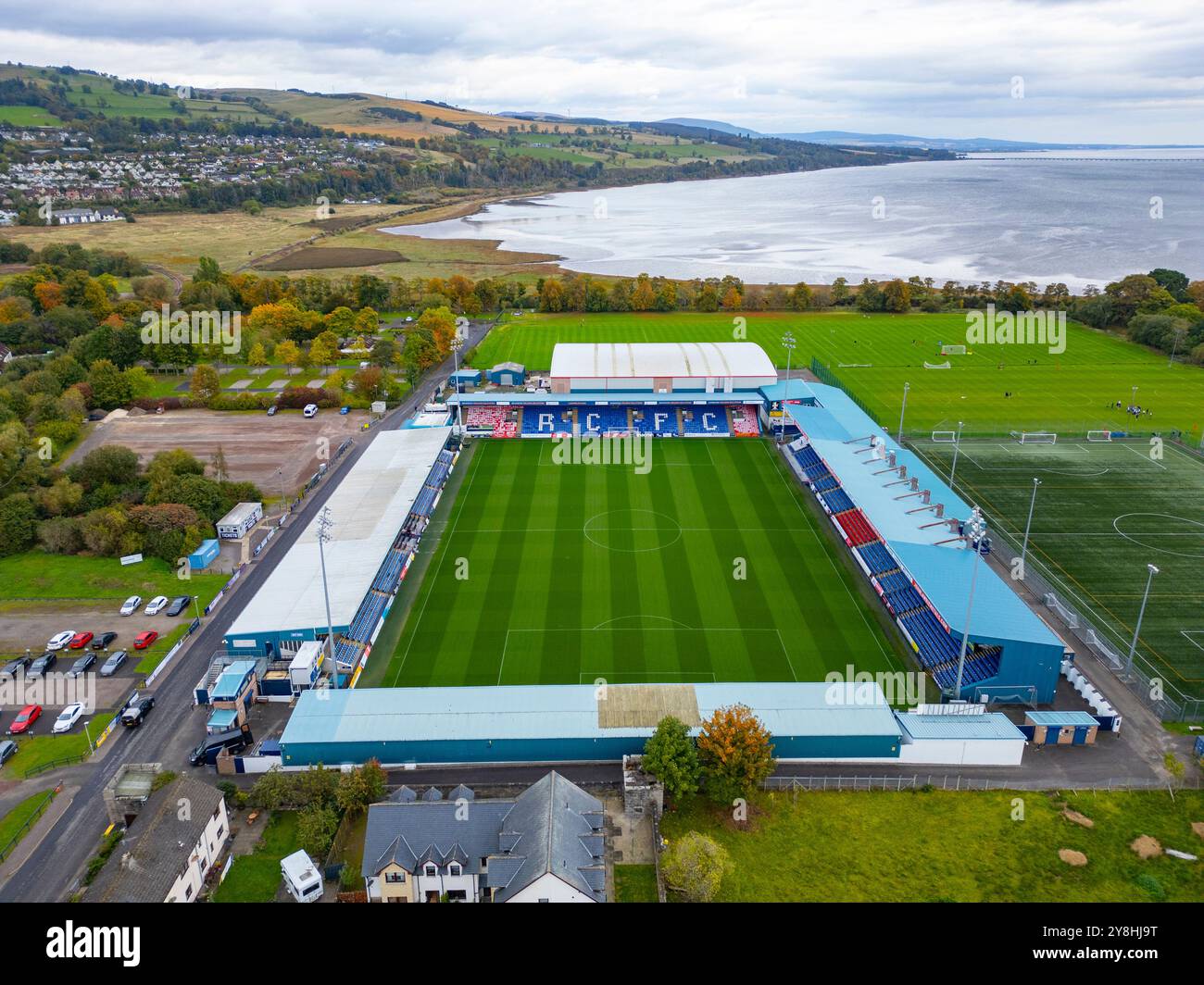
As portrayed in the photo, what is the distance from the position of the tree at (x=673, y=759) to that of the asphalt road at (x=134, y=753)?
18103mm

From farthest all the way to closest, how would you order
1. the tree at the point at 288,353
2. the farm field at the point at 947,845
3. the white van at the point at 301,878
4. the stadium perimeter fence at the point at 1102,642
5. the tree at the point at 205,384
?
1. the tree at the point at 288,353
2. the tree at the point at 205,384
3. the stadium perimeter fence at the point at 1102,642
4. the farm field at the point at 947,845
5. the white van at the point at 301,878

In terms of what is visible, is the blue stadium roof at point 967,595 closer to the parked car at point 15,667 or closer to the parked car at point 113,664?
the parked car at point 113,664

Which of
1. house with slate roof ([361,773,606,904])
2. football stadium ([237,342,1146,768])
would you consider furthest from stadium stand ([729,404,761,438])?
house with slate roof ([361,773,606,904])

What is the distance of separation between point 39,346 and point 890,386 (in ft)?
281

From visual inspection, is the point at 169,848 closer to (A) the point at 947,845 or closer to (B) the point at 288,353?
(A) the point at 947,845

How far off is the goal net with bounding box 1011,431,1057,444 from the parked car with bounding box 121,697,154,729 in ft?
201

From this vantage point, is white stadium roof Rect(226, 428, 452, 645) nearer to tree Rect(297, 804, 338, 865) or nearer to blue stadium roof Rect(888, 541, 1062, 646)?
tree Rect(297, 804, 338, 865)

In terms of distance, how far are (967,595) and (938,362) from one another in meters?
55.0

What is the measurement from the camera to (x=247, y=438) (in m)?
65.7

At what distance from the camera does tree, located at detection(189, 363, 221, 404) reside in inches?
2832

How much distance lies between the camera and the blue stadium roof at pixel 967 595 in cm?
3441

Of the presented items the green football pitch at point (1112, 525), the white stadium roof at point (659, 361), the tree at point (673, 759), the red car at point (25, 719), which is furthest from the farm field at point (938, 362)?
the red car at point (25, 719)

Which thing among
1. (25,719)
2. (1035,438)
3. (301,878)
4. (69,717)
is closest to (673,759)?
(301,878)
